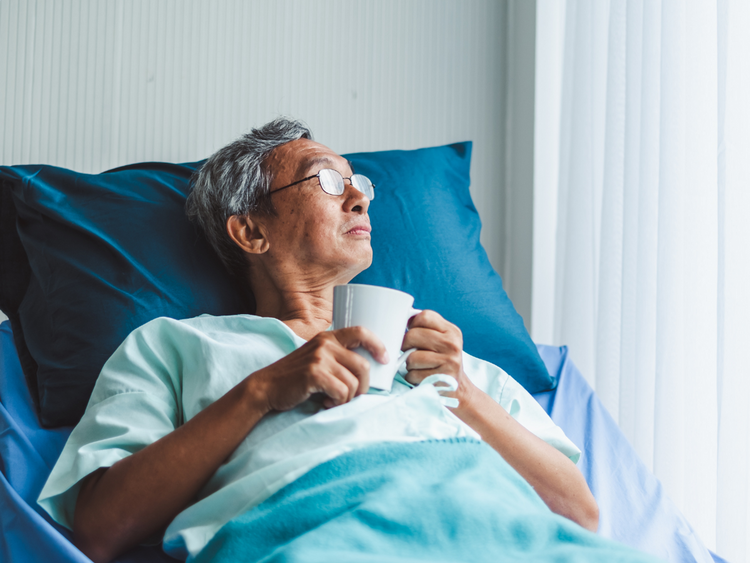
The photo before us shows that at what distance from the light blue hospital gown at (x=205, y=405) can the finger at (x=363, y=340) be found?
3.4 inches

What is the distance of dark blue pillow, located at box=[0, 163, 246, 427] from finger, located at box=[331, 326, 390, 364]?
Answer: 1.96ft

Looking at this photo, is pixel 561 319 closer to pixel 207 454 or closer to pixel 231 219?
pixel 231 219

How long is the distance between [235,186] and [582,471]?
0.90 m

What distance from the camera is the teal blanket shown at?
667 millimetres

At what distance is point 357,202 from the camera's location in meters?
1.23

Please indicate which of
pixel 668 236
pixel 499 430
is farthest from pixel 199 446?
pixel 668 236

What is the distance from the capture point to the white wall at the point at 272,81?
5.91ft

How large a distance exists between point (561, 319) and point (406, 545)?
1273 mm

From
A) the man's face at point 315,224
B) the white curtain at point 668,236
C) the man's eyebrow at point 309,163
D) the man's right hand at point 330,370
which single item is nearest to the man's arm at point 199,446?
the man's right hand at point 330,370

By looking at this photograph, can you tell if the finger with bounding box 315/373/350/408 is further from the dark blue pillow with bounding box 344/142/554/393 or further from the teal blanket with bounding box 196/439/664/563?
the dark blue pillow with bounding box 344/142/554/393

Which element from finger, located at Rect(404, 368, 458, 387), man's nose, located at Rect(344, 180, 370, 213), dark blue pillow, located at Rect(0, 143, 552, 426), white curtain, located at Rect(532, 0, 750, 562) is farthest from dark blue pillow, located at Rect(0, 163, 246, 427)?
white curtain, located at Rect(532, 0, 750, 562)

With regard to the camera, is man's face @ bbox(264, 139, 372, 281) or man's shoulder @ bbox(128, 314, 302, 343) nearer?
man's shoulder @ bbox(128, 314, 302, 343)

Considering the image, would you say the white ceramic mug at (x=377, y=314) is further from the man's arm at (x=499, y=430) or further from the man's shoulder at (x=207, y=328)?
the man's shoulder at (x=207, y=328)

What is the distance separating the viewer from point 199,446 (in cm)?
84
